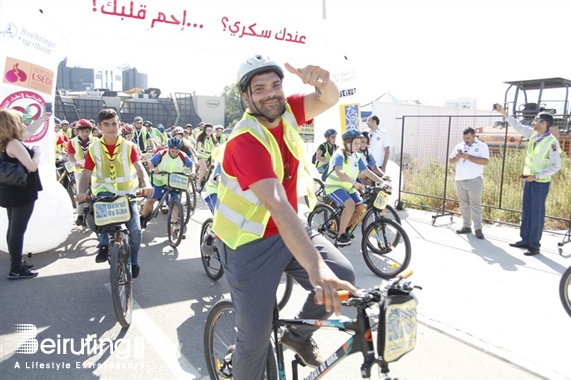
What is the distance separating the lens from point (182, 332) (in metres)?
4.25

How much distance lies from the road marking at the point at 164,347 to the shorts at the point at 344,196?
10.3ft

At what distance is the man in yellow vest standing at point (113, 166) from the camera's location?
5.19 metres

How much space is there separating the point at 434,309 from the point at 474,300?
0.56m

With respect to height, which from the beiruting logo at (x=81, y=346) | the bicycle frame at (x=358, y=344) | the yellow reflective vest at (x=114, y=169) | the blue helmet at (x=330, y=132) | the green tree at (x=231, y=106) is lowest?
the beiruting logo at (x=81, y=346)

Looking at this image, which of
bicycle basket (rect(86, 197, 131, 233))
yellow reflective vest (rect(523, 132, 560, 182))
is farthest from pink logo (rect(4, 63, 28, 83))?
yellow reflective vest (rect(523, 132, 560, 182))

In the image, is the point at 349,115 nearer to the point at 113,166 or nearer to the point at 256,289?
the point at 113,166

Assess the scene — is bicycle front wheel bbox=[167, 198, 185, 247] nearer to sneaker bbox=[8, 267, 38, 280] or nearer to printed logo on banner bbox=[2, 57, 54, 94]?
sneaker bbox=[8, 267, 38, 280]

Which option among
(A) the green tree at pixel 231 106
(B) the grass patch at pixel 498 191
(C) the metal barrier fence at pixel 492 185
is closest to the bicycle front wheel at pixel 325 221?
(C) the metal barrier fence at pixel 492 185

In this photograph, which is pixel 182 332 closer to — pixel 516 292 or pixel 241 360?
pixel 241 360

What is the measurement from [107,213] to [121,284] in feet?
2.55

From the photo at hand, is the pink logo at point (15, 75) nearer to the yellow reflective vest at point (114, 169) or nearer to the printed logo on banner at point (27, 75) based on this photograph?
the printed logo on banner at point (27, 75)

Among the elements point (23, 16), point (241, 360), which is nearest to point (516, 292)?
point (241, 360)

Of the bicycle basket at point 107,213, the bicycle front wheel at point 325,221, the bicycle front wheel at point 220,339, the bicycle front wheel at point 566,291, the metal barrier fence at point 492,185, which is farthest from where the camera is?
the metal barrier fence at point 492,185

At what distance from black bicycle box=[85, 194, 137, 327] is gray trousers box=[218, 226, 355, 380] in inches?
84.0
